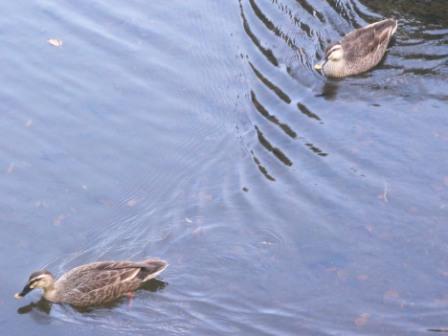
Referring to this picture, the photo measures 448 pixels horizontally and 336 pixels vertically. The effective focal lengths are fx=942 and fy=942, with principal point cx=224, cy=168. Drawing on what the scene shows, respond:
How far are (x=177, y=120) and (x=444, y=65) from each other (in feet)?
15.2

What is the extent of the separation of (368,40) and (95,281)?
22.8 ft

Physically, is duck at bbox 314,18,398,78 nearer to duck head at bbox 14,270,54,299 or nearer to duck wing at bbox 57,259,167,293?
duck wing at bbox 57,259,167,293

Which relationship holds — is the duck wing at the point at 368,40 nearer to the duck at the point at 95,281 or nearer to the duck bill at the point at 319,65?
the duck bill at the point at 319,65

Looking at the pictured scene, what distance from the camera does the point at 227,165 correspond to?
13867 millimetres

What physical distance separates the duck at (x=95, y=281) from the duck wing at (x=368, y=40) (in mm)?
5958

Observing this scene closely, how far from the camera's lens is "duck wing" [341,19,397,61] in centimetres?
1603

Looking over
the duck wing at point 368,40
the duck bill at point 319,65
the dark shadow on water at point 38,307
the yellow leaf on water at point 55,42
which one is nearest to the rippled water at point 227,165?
the dark shadow on water at point 38,307

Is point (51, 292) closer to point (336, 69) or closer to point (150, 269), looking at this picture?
point (150, 269)

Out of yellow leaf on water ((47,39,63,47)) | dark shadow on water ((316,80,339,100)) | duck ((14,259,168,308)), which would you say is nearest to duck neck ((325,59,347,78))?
dark shadow on water ((316,80,339,100))

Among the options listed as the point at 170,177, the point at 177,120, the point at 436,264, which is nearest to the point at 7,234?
the point at 170,177

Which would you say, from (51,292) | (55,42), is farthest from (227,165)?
(55,42)

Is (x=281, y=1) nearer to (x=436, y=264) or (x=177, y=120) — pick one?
(x=177, y=120)

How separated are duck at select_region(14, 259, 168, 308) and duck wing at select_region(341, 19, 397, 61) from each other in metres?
5.96

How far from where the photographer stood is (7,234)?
12812mm
